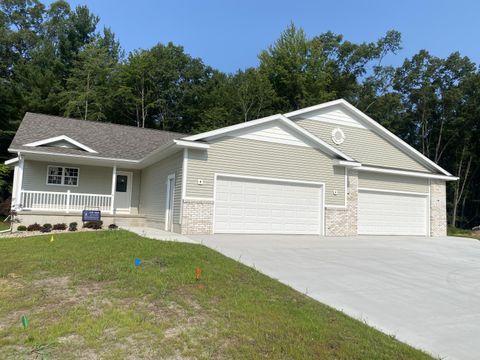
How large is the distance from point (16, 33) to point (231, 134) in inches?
1315

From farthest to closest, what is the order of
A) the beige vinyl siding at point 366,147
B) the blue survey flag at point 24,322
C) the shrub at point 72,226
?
the beige vinyl siding at point 366,147, the shrub at point 72,226, the blue survey flag at point 24,322

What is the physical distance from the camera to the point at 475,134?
3869 centimetres

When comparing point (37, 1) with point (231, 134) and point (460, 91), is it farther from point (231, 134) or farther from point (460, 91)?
point (460, 91)

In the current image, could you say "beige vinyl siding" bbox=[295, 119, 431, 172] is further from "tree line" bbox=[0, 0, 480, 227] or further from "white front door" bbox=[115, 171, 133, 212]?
"tree line" bbox=[0, 0, 480, 227]

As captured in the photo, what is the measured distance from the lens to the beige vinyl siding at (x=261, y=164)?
13.9m

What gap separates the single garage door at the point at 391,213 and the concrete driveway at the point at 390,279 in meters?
3.33

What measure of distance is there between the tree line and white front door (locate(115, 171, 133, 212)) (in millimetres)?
14149

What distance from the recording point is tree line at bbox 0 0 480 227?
3394cm

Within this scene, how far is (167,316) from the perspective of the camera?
5.23m

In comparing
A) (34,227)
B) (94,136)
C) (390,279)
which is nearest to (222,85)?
(94,136)

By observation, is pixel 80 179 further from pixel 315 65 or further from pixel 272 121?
pixel 315 65

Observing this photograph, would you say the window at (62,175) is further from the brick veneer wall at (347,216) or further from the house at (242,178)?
the brick veneer wall at (347,216)

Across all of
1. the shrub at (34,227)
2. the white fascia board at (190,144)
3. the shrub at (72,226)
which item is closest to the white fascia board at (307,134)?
the white fascia board at (190,144)

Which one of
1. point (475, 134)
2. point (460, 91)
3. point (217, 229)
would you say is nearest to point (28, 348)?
point (217, 229)
